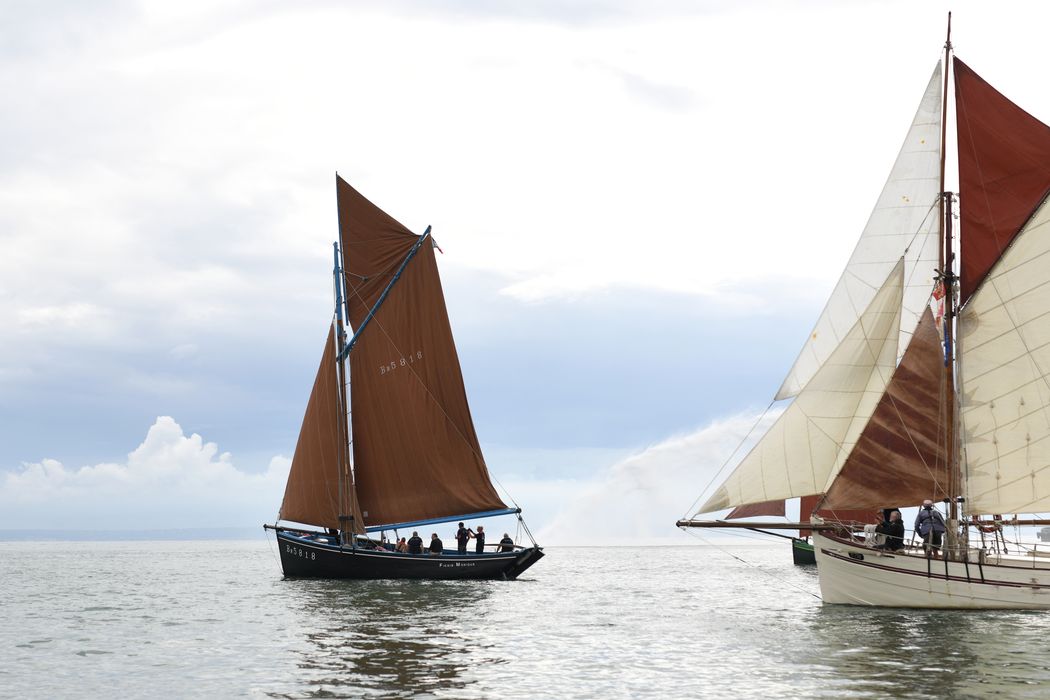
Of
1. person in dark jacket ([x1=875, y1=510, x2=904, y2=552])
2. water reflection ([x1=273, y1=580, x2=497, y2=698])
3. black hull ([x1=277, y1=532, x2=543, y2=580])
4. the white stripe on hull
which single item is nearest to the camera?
water reflection ([x1=273, y1=580, x2=497, y2=698])

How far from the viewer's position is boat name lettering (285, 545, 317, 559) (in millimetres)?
62866

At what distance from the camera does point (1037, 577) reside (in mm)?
39656

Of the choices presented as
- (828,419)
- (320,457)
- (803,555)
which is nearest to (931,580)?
(828,419)

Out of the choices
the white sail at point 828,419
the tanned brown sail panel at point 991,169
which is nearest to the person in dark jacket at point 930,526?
the white sail at point 828,419

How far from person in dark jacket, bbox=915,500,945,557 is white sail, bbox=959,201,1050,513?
1.24 m

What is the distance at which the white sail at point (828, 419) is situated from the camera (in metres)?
42.4

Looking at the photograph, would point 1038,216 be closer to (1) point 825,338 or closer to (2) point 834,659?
(1) point 825,338

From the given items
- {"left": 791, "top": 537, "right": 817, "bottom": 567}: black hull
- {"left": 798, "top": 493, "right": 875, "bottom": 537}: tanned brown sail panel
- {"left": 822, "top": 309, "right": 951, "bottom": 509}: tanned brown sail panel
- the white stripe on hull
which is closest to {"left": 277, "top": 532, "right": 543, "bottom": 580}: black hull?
{"left": 798, "top": 493, "right": 875, "bottom": 537}: tanned brown sail panel

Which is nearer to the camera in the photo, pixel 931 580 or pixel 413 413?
pixel 931 580

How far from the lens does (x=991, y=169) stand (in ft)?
141

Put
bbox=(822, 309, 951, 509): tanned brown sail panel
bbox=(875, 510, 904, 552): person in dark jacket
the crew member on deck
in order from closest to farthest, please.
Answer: bbox=(822, 309, 951, 509): tanned brown sail panel → bbox=(875, 510, 904, 552): person in dark jacket → the crew member on deck

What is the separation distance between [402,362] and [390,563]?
10.9 meters

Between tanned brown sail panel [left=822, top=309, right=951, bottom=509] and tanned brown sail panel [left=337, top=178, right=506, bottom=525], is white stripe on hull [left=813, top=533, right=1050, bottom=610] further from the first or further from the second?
tanned brown sail panel [left=337, top=178, right=506, bottom=525]

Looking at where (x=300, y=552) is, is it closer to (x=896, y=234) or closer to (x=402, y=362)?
(x=402, y=362)
